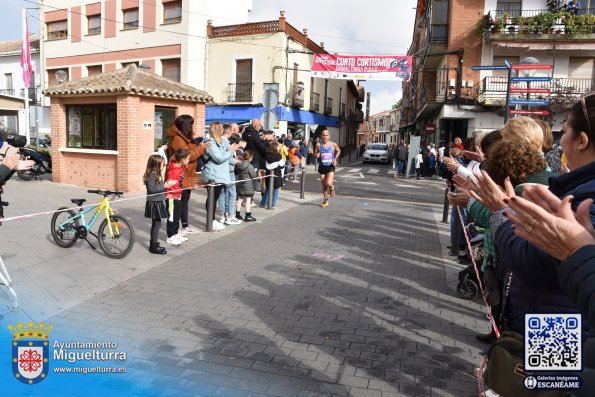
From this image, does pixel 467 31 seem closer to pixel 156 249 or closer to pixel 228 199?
pixel 228 199

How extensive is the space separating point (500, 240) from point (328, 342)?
232 centimetres

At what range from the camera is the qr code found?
1.62 metres

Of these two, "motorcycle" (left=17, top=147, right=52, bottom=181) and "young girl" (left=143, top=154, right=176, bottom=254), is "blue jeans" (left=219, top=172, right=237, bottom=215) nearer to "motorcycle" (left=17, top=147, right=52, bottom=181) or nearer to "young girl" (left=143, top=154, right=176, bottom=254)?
"young girl" (left=143, top=154, right=176, bottom=254)

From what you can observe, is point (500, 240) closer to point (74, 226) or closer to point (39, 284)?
point (39, 284)

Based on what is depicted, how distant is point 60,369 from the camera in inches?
132

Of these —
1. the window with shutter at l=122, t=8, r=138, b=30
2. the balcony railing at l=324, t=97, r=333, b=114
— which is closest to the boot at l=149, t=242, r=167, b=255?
the window with shutter at l=122, t=8, r=138, b=30

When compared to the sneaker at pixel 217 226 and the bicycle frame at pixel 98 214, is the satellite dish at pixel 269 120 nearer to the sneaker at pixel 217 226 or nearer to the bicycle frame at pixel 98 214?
the sneaker at pixel 217 226

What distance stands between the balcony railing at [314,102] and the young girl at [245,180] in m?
22.2

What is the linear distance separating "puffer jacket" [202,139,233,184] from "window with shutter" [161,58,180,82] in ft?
65.7

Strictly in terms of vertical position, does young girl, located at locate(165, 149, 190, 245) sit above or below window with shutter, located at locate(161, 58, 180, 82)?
below

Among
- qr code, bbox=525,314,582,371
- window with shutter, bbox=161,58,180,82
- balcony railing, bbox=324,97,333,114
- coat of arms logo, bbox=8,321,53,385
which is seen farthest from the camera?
balcony railing, bbox=324,97,333,114

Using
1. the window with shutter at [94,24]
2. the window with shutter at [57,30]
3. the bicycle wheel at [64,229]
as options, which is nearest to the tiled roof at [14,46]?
the window with shutter at [57,30]

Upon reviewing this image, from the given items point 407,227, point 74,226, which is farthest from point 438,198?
point 74,226

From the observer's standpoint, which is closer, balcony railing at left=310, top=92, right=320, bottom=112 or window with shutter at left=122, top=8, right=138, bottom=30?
window with shutter at left=122, top=8, right=138, bottom=30
